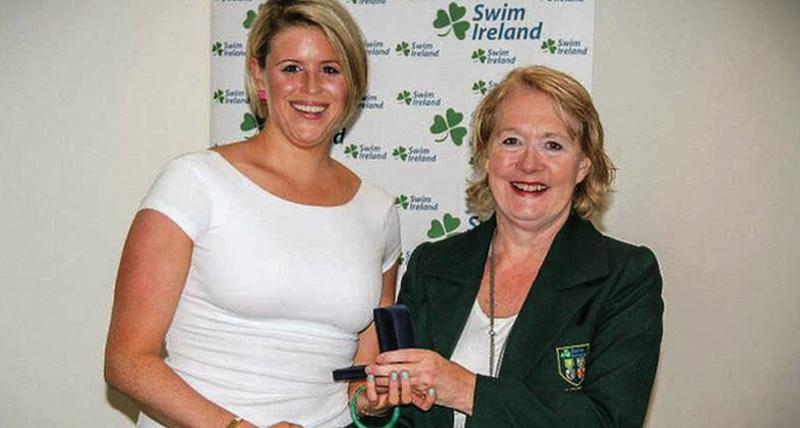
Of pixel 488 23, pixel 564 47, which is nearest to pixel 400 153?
pixel 488 23

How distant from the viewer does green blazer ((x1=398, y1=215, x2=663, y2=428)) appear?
2088 mm

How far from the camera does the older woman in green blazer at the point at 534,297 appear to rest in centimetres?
209

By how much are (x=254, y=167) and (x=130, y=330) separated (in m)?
0.47

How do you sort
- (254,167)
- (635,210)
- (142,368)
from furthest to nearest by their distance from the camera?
(635,210) < (254,167) < (142,368)

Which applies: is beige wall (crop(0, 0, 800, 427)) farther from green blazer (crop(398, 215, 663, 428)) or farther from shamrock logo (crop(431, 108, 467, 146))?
green blazer (crop(398, 215, 663, 428))

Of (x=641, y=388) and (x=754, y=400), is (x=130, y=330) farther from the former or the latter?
(x=754, y=400)

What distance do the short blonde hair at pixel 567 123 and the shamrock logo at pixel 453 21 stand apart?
836 mm

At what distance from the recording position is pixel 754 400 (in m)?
3.43

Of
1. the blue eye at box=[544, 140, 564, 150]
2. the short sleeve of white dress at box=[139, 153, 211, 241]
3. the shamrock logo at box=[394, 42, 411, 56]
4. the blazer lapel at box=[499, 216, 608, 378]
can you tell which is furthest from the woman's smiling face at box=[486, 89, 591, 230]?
the shamrock logo at box=[394, 42, 411, 56]

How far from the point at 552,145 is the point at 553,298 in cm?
35

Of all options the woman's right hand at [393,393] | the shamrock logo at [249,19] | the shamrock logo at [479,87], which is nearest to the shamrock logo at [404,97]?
the shamrock logo at [479,87]

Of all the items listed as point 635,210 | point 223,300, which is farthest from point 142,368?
point 635,210

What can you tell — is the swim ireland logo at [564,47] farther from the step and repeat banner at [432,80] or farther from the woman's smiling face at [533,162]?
the woman's smiling face at [533,162]

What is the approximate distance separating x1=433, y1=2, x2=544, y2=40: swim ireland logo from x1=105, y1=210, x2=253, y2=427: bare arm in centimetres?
144
